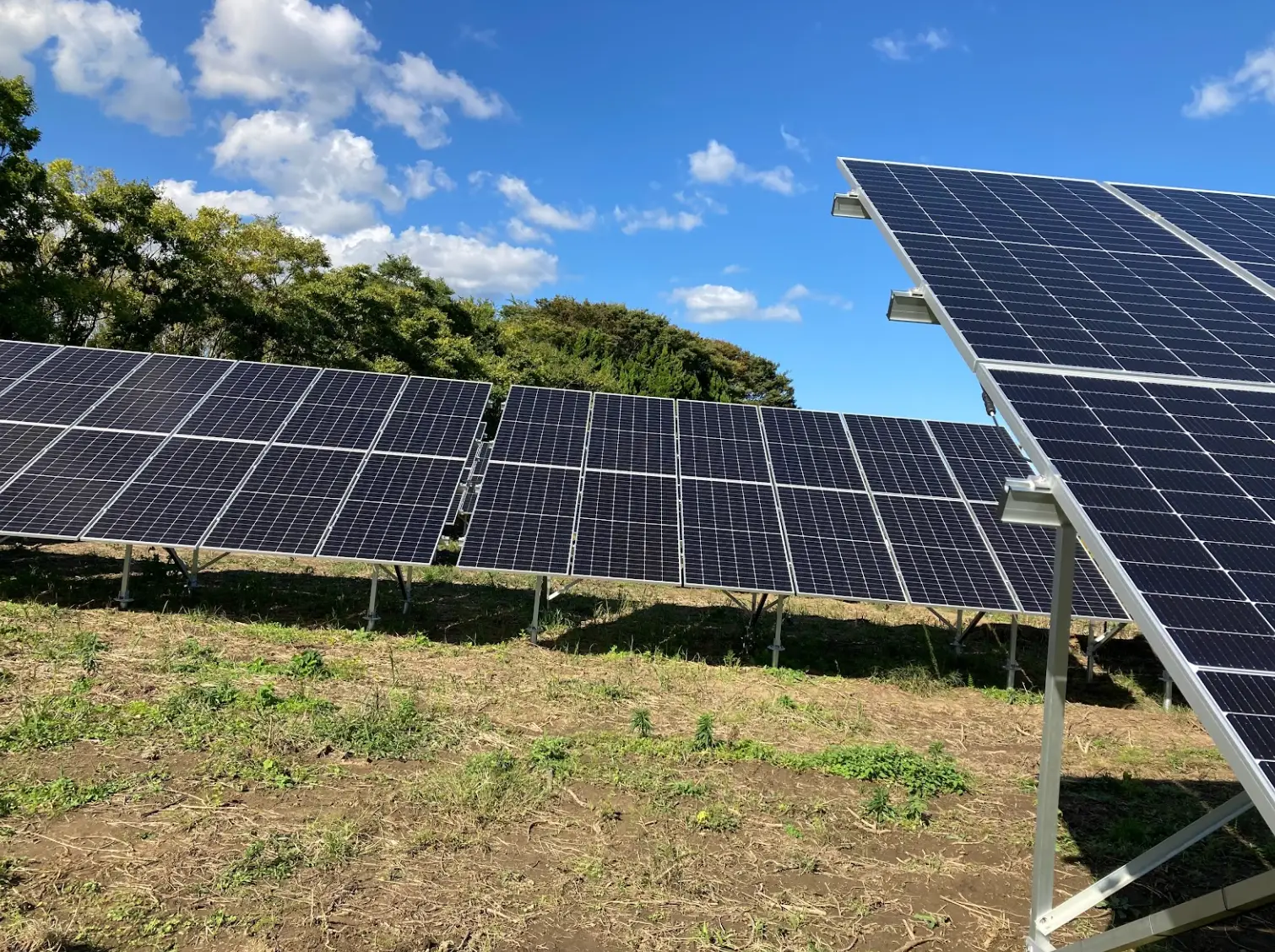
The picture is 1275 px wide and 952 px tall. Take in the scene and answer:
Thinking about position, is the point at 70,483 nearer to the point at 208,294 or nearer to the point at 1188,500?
the point at 1188,500

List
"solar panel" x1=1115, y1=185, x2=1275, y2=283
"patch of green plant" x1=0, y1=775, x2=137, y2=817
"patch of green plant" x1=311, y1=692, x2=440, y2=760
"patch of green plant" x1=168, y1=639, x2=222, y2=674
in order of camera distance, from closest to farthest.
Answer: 1. "patch of green plant" x1=0, y1=775, x2=137, y2=817
2. "patch of green plant" x1=311, y1=692, x2=440, y2=760
3. "solar panel" x1=1115, y1=185, x2=1275, y2=283
4. "patch of green plant" x1=168, y1=639, x2=222, y2=674

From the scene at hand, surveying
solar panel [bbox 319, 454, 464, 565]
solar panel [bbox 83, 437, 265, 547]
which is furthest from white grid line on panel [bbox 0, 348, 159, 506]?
solar panel [bbox 319, 454, 464, 565]

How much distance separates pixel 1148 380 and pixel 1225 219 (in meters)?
7.23

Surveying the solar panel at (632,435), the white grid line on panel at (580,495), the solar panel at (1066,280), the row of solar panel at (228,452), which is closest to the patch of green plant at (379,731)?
the row of solar panel at (228,452)

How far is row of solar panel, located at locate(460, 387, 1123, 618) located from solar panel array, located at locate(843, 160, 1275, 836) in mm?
5186

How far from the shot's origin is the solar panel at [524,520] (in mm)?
12383

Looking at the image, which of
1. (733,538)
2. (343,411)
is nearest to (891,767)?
(733,538)

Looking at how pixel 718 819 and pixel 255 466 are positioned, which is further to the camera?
pixel 255 466

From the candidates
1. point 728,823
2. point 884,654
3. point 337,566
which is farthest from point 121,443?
point 884,654

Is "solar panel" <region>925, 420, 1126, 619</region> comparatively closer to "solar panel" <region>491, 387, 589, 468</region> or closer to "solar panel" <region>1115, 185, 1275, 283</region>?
"solar panel" <region>1115, 185, 1275, 283</region>

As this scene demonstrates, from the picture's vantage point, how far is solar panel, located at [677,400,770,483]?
15.1m

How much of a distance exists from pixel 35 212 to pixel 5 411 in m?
12.4

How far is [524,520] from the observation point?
13.2 metres

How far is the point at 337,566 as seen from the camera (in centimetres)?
1809
